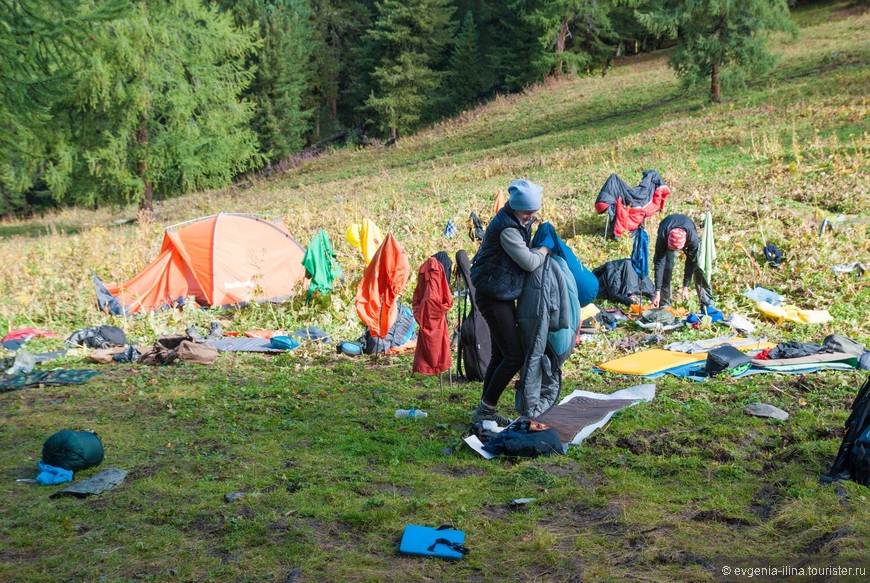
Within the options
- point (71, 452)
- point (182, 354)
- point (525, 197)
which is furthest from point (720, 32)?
point (71, 452)

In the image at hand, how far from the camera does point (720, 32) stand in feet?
87.6

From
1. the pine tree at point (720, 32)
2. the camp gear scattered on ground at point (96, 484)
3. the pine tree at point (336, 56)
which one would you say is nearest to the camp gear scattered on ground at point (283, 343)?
the camp gear scattered on ground at point (96, 484)

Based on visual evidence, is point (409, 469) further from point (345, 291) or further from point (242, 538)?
point (345, 291)

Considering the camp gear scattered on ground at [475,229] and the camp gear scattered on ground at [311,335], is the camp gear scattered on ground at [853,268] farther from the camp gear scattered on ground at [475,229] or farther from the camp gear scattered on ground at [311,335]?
the camp gear scattered on ground at [311,335]

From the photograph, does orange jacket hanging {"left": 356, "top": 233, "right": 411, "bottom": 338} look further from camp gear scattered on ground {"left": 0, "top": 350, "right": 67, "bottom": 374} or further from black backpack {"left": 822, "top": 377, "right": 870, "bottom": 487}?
black backpack {"left": 822, "top": 377, "right": 870, "bottom": 487}

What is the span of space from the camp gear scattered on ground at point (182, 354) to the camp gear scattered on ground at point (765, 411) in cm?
624

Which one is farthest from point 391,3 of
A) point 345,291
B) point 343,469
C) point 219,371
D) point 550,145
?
point 343,469

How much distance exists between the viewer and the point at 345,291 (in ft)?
39.5

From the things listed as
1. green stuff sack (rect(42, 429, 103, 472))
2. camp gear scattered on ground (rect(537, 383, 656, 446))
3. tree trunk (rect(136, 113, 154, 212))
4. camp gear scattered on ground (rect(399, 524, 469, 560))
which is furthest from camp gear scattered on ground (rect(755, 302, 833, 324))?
tree trunk (rect(136, 113, 154, 212))

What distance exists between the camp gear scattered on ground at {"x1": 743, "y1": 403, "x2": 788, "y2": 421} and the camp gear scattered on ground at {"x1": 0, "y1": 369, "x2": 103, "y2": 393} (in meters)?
7.04

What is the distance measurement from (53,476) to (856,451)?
541 cm

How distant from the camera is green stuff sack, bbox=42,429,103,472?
575cm

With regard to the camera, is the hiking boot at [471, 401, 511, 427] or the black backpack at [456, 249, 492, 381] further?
the black backpack at [456, 249, 492, 381]

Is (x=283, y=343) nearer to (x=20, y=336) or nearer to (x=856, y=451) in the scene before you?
(x=20, y=336)
